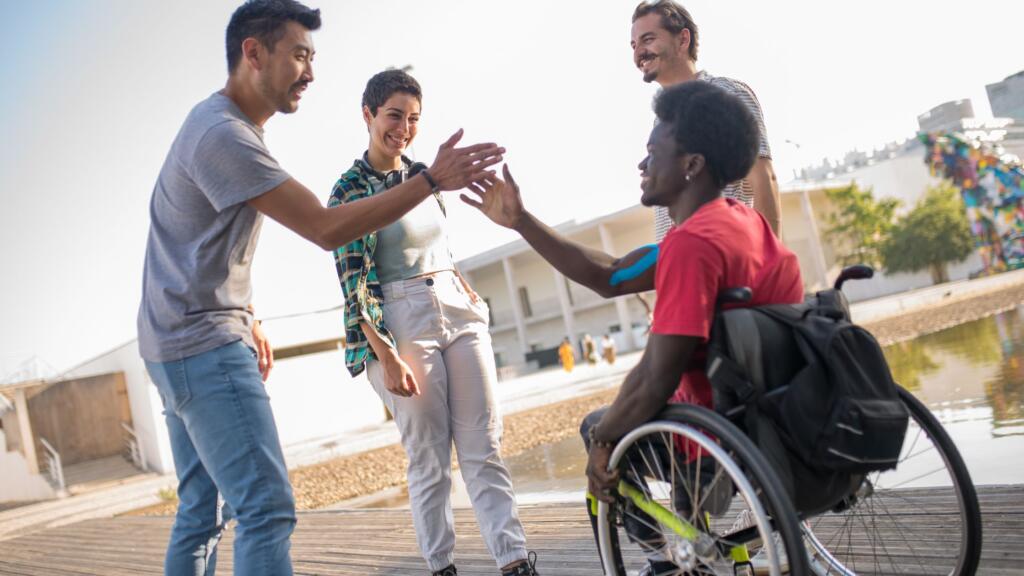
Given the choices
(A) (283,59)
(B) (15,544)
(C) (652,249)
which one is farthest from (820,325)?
(B) (15,544)

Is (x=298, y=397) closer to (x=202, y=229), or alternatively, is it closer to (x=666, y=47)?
(x=666, y=47)

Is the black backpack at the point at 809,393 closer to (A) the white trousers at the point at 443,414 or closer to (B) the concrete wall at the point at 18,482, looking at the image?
(A) the white trousers at the point at 443,414

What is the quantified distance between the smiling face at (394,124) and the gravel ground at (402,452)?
6455 millimetres

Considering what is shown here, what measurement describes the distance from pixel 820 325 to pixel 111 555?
6002 mm

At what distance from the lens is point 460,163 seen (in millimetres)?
2516

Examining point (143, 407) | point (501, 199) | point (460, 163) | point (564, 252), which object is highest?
point (460, 163)

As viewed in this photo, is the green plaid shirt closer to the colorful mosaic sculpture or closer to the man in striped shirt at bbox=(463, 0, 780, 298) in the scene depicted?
the man in striped shirt at bbox=(463, 0, 780, 298)

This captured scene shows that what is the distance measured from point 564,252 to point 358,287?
81 cm

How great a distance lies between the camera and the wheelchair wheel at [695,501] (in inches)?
65.6

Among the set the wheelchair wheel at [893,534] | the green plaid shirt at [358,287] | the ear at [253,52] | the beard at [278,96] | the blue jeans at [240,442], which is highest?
the ear at [253,52]

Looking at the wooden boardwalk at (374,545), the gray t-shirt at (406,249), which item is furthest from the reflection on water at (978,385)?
the gray t-shirt at (406,249)

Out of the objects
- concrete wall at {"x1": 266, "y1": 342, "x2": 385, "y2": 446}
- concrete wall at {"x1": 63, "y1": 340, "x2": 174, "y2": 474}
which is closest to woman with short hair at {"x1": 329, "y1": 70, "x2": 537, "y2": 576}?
concrete wall at {"x1": 266, "y1": 342, "x2": 385, "y2": 446}

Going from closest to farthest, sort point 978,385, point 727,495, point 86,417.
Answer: point 727,495 → point 978,385 → point 86,417

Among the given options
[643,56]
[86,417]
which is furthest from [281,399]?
[643,56]
